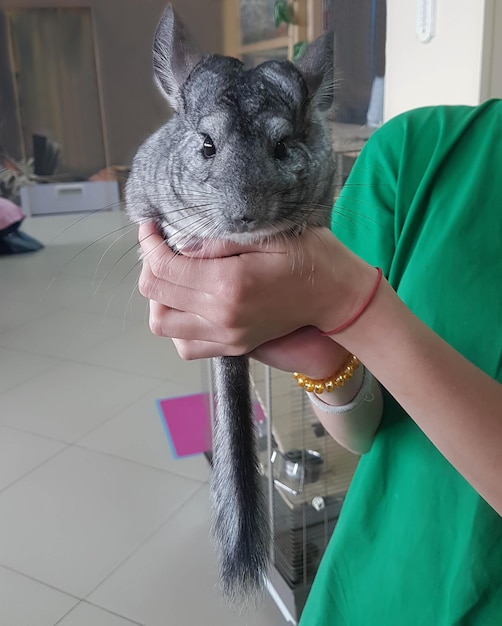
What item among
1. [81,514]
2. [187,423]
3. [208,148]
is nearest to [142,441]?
[187,423]

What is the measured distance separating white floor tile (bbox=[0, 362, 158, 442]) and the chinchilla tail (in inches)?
49.9

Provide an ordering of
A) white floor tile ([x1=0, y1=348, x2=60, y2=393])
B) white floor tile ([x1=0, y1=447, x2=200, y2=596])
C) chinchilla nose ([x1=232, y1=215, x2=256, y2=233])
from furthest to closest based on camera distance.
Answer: white floor tile ([x1=0, y1=348, x2=60, y2=393]) < white floor tile ([x1=0, y1=447, x2=200, y2=596]) < chinchilla nose ([x1=232, y1=215, x2=256, y2=233])

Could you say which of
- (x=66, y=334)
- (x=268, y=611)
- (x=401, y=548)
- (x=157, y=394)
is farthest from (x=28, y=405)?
(x=401, y=548)

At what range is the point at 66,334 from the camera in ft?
8.51

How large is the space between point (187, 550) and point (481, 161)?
1101 mm

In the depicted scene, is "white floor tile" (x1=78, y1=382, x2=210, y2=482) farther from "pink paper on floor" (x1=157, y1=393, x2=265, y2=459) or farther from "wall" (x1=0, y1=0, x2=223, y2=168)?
"wall" (x1=0, y1=0, x2=223, y2=168)

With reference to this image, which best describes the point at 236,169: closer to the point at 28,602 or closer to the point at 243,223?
the point at 243,223

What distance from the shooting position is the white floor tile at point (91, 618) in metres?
1.21

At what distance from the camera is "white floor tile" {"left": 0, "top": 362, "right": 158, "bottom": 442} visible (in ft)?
6.21

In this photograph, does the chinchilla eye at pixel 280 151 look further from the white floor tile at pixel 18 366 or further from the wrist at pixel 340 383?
the white floor tile at pixel 18 366

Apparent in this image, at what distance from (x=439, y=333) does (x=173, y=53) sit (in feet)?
1.19

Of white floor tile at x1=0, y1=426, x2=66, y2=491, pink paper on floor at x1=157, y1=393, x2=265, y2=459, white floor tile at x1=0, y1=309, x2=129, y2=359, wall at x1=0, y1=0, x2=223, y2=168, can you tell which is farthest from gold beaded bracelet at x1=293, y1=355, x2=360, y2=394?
white floor tile at x1=0, y1=309, x2=129, y2=359

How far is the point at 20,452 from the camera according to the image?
176 centimetres

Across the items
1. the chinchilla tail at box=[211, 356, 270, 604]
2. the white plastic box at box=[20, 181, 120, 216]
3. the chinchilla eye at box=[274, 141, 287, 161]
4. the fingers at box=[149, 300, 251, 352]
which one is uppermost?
the chinchilla eye at box=[274, 141, 287, 161]
